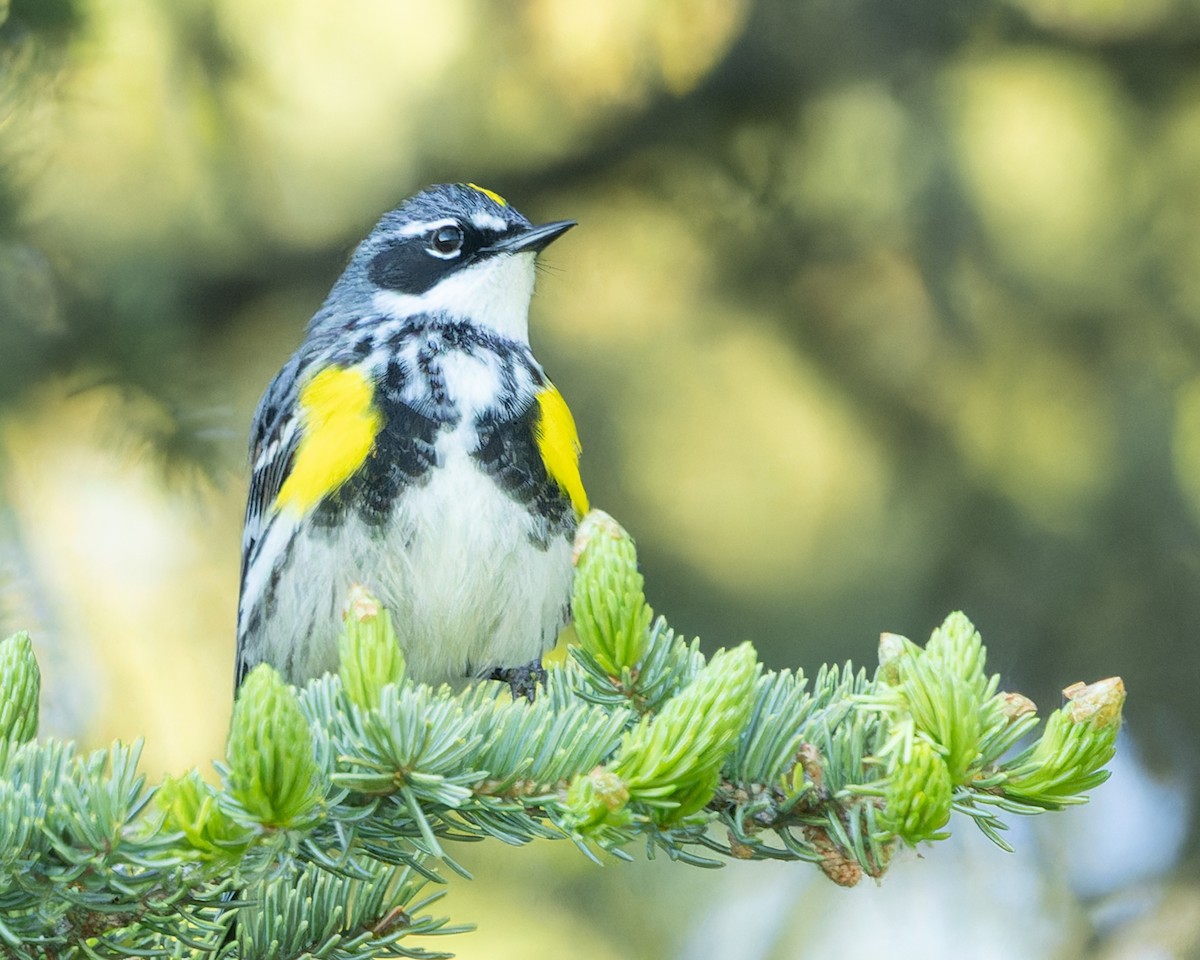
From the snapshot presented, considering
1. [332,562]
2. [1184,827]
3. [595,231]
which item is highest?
[595,231]

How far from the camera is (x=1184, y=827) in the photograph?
11.7 feet

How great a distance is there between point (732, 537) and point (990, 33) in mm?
1775

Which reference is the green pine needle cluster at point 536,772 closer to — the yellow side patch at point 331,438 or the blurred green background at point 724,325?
the yellow side patch at point 331,438

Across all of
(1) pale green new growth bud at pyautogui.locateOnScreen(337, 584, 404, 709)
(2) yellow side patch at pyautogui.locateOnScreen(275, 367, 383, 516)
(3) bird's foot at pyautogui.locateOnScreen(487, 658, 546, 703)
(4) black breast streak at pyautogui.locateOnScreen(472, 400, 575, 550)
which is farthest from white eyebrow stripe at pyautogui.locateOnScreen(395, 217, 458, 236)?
(1) pale green new growth bud at pyautogui.locateOnScreen(337, 584, 404, 709)

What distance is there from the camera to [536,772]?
1.69 metres

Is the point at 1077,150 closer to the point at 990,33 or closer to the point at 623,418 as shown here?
the point at 990,33

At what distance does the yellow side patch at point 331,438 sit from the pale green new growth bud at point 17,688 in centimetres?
132

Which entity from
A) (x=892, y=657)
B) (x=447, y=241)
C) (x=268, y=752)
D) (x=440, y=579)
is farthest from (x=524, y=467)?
(x=268, y=752)

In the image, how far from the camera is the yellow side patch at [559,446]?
3.22 meters

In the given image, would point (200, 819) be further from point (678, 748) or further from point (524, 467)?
point (524, 467)

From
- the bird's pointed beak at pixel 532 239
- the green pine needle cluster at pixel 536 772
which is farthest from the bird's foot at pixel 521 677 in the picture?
the green pine needle cluster at pixel 536 772

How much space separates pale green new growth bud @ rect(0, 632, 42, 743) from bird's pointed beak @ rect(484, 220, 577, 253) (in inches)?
75.6

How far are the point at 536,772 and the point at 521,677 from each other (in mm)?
1925

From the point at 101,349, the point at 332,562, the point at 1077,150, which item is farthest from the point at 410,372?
the point at 1077,150
